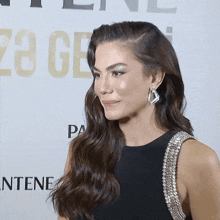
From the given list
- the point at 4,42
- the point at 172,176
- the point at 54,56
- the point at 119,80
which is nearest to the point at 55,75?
the point at 54,56

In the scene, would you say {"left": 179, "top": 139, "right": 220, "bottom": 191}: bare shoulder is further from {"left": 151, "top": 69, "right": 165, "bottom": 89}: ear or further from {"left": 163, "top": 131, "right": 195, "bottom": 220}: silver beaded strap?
{"left": 151, "top": 69, "right": 165, "bottom": 89}: ear

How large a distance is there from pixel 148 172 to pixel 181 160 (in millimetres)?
108

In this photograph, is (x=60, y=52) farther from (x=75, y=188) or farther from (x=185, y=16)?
(x=75, y=188)

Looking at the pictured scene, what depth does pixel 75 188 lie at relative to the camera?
4.07 feet

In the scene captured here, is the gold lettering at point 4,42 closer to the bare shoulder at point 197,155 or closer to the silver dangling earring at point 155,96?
the silver dangling earring at point 155,96

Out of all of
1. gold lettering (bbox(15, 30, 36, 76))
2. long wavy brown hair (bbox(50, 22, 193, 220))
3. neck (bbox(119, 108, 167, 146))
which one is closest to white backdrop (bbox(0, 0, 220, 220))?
gold lettering (bbox(15, 30, 36, 76))

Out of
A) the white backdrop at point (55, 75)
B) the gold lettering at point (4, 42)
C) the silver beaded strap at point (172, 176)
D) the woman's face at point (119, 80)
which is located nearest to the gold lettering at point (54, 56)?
the white backdrop at point (55, 75)

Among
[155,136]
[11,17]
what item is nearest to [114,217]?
[155,136]

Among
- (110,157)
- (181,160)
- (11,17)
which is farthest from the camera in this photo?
(11,17)

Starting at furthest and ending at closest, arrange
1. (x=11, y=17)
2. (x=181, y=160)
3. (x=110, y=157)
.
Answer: (x=11, y=17) < (x=110, y=157) < (x=181, y=160)

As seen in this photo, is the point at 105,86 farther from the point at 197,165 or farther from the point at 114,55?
the point at 197,165

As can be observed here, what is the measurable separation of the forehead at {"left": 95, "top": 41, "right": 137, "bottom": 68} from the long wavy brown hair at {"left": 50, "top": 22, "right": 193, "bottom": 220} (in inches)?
0.5

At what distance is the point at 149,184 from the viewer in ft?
3.82

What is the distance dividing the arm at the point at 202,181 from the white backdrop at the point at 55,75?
784 mm
